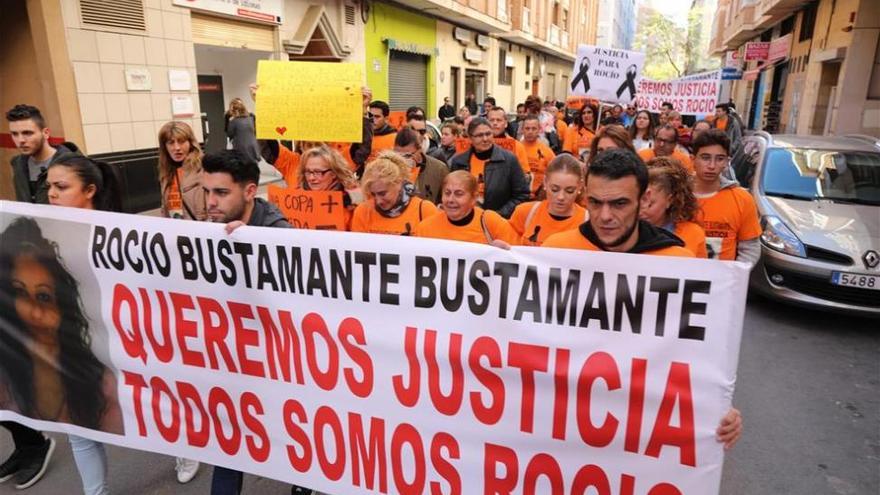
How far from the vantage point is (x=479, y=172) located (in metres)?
5.52

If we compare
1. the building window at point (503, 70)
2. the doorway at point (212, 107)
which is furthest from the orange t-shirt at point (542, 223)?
the building window at point (503, 70)

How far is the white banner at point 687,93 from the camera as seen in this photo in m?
10.6

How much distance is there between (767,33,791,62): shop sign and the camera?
79.2 feet

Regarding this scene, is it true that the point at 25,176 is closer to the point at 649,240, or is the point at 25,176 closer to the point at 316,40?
the point at 649,240

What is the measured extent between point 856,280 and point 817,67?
16973mm

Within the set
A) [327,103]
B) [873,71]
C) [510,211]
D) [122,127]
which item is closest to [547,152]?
[510,211]

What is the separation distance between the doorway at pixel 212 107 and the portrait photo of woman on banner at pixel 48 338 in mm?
11571

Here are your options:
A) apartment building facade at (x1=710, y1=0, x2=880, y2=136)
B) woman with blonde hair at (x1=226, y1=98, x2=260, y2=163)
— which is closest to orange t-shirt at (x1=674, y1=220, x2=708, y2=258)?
woman with blonde hair at (x1=226, y1=98, x2=260, y2=163)

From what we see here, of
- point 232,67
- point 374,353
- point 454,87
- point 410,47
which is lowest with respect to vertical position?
point 374,353

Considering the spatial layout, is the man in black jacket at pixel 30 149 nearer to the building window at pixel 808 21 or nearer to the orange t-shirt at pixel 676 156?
the orange t-shirt at pixel 676 156

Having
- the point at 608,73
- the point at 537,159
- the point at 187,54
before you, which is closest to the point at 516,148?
the point at 537,159

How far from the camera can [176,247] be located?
257 centimetres

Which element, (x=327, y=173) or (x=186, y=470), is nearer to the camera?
(x=186, y=470)

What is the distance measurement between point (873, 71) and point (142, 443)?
18881 millimetres
